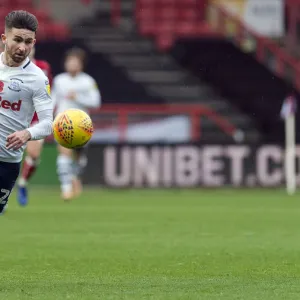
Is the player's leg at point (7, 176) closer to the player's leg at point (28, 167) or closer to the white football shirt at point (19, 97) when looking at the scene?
the white football shirt at point (19, 97)

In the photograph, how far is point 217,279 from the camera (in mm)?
7582

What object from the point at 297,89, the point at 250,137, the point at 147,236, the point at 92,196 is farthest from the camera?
the point at 297,89

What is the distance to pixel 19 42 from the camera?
280 inches

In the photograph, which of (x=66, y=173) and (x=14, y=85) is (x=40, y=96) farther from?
(x=66, y=173)

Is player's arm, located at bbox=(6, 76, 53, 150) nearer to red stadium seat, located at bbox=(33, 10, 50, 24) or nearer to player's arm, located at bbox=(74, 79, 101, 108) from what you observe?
player's arm, located at bbox=(74, 79, 101, 108)

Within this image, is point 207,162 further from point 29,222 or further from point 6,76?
point 6,76

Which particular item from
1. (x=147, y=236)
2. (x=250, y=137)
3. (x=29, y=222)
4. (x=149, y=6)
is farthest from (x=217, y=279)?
(x=149, y=6)

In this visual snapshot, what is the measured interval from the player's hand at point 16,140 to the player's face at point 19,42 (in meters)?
0.54

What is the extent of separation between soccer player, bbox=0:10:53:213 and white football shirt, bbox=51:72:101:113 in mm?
10236

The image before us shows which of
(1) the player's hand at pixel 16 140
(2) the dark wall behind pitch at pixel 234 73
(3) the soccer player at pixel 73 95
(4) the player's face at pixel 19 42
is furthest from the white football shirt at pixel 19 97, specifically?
(2) the dark wall behind pitch at pixel 234 73

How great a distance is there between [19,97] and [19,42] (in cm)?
A: 36

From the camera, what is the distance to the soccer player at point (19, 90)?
7.11 meters

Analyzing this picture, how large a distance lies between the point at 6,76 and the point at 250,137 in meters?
16.7

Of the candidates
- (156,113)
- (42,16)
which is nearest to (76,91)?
(156,113)
